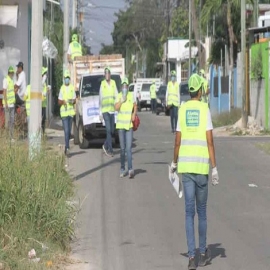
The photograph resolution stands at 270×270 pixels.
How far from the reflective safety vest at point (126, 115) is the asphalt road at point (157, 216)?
1.02 metres

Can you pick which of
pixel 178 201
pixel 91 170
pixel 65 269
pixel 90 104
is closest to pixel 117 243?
pixel 65 269

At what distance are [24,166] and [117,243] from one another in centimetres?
150

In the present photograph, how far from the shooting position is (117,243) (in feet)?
34.3

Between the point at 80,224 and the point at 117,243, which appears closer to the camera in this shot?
the point at 117,243

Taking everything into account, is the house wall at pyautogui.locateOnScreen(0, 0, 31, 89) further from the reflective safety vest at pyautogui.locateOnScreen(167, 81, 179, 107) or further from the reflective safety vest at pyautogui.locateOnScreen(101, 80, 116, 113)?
the reflective safety vest at pyautogui.locateOnScreen(101, 80, 116, 113)

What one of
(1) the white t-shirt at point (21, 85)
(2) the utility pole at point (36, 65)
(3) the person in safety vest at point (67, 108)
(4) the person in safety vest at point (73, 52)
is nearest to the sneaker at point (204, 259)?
(2) the utility pole at point (36, 65)

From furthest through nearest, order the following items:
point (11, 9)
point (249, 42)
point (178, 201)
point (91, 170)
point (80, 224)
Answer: point (249, 42)
point (11, 9)
point (91, 170)
point (178, 201)
point (80, 224)

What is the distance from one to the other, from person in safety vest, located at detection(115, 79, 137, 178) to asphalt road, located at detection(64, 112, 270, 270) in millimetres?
442

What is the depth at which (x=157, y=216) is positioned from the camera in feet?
40.0

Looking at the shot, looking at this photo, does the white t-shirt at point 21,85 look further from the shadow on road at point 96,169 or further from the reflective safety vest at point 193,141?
the reflective safety vest at point 193,141

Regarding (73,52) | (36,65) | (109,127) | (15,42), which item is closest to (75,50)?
(73,52)

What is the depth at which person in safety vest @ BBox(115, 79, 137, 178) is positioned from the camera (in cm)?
1559

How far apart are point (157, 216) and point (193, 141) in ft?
10.7

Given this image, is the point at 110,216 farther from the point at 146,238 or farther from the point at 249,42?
the point at 249,42
